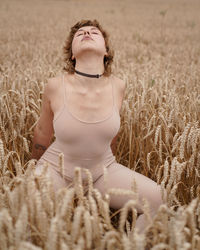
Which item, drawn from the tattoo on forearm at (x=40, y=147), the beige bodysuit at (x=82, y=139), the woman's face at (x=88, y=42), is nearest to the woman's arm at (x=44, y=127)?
the tattoo on forearm at (x=40, y=147)

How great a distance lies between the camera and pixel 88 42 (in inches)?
56.1

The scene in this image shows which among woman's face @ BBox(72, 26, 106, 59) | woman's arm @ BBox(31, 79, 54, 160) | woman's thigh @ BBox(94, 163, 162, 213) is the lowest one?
woman's thigh @ BBox(94, 163, 162, 213)

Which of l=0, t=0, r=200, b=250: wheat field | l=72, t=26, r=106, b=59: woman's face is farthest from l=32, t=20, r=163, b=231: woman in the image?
l=0, t=0, r=200, b=250: wheat field

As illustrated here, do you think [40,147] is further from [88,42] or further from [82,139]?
[88,42]

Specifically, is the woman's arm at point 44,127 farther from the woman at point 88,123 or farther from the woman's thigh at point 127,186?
the woman's thigh at point 127,186

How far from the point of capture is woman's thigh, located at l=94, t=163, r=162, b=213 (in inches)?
52.2

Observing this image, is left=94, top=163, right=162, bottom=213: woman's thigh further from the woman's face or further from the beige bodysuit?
the woman's face

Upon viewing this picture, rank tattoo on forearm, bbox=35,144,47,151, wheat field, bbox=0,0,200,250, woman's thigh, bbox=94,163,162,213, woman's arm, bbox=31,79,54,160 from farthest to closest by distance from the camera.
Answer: tattoo on forearm, bbox=35,144,47,151 → woman's arm, bbox=31,79,54,160 → woman's thigh, bbox=94,163,162,213 → wheat field, bbox=0,0,200,250

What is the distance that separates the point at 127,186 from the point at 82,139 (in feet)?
1.07

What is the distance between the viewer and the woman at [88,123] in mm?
1373

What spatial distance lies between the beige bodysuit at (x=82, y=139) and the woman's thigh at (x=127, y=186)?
0.07 metres

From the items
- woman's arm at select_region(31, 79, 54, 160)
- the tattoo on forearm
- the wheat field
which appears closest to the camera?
the wheat field

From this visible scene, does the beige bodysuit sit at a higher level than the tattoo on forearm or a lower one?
higher

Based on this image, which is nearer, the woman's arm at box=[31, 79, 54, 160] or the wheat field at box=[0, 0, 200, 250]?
the wheat field at box=[0, 0, 200, 250]
